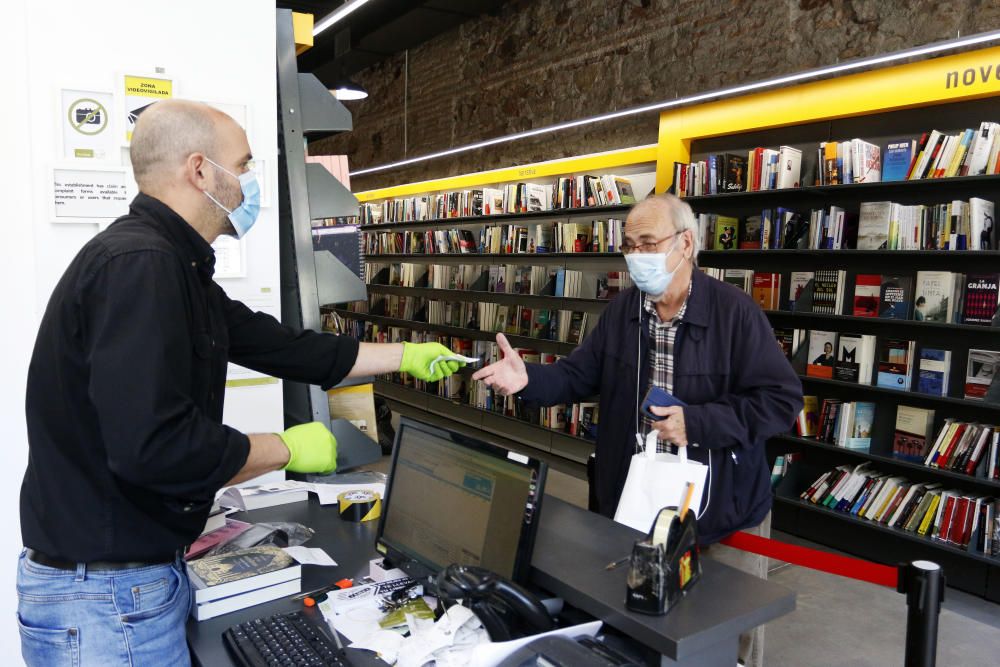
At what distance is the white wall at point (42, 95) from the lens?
2.34 meters

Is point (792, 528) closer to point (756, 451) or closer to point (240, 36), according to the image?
point (756, 451)

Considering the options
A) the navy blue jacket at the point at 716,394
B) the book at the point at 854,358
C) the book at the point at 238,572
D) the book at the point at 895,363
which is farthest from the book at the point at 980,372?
the book at the point at 238,572

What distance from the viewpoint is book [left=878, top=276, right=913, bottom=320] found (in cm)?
414

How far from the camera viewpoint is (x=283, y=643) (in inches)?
51.7

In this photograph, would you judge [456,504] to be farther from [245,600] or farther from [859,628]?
[859,628]

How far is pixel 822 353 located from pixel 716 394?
9.02 feet

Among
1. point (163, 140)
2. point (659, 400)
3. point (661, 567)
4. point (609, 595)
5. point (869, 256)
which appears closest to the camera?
point (661, 567)

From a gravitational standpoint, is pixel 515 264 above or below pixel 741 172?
below

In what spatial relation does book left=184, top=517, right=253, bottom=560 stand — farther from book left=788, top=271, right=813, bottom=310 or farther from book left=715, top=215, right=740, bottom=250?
book left=715, top=215, right=740, bottom=250

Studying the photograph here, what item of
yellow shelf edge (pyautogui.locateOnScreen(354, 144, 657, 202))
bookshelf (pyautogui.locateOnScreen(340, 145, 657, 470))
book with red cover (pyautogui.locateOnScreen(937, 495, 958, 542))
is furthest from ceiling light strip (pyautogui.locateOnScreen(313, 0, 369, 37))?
book with red cover (pyautogui.locateOnScreen(937, 495, 958, 542))

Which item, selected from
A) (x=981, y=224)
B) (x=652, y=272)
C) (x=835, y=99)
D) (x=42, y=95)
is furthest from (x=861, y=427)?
(x=42, y=95)

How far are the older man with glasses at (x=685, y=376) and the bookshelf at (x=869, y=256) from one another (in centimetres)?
217

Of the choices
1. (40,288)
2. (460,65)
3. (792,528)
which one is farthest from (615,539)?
(460,65)

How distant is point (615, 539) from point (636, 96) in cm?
560
